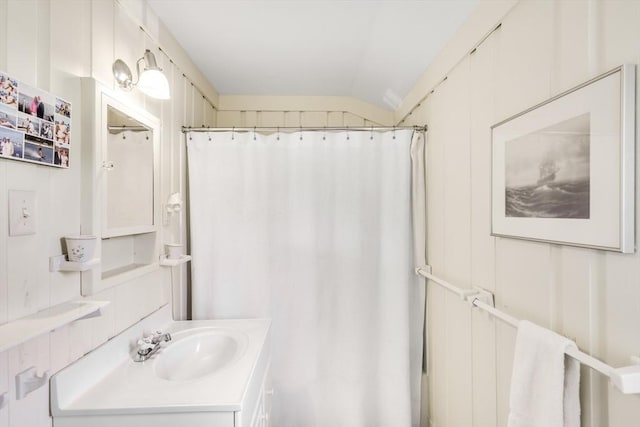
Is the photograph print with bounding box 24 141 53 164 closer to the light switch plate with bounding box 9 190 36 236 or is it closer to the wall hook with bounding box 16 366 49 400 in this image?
the light switch plate with bounding box 9 190 36 236

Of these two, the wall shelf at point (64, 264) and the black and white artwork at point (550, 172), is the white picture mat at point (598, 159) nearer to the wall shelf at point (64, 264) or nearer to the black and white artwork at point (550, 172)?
the black and white artwork at point (550, 172)

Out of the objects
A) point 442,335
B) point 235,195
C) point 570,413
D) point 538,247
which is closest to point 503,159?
point 538,247

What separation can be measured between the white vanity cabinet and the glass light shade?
1025mm

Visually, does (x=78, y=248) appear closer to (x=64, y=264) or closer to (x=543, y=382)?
(x=64, y=264)

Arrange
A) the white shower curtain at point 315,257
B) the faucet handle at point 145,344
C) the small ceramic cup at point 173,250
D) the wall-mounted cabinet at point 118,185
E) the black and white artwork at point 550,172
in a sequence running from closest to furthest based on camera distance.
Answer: the black and white artwork at point 550,172, the wall-mounted cabinet at point 118,185, the faucet handle at point 145,344, the small ceramic cup at point 173,250, the white shower curtain at point 315,257

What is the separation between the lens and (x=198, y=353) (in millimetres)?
1405

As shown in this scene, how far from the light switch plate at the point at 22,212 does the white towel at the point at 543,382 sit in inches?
57.2

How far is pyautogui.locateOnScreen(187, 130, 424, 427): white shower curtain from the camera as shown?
5.80ft

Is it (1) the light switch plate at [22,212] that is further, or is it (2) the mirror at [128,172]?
(2) the mirror at [128,172]

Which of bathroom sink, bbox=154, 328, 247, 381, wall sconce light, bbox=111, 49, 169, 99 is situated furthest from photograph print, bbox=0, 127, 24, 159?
bathroom sink, bbox=154, 328, 247, 381

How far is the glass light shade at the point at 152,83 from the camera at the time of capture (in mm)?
1177

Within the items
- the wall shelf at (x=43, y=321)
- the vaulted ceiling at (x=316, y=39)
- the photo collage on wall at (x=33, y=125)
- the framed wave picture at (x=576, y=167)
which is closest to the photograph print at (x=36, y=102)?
the photo collage on wall at (x=33, y=125)

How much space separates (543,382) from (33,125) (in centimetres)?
156

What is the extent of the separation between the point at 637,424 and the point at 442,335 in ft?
3.27
